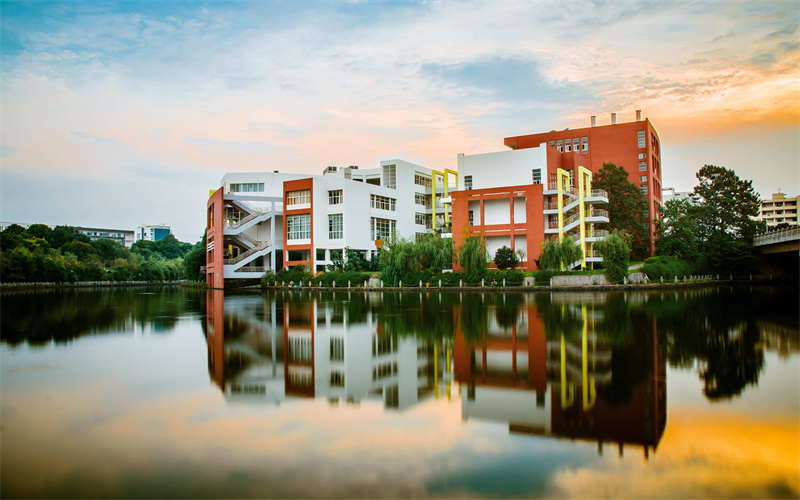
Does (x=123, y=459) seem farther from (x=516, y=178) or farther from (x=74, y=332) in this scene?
(x=516, y=178)

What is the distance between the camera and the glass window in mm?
55312

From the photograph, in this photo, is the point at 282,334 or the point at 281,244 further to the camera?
the point at 281,244

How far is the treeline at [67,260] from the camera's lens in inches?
2504

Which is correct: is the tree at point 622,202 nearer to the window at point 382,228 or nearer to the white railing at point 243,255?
the window at point 382,228

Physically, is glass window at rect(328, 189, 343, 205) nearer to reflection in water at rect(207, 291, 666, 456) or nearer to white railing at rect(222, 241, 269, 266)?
white railing at rect(222, 241, 269, 266)

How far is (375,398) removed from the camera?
8422mm

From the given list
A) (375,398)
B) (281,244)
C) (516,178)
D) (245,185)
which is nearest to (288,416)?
(375,398)

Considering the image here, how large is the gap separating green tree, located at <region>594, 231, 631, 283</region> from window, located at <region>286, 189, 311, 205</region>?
96.5 feet

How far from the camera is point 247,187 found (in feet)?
210

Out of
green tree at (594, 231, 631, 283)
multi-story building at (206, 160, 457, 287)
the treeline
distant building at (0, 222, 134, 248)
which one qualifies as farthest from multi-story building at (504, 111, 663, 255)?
distant building at (0, 222, 134, 248)

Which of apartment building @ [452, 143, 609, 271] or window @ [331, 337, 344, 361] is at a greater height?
apartment building @ [452, 143, 609, 271]

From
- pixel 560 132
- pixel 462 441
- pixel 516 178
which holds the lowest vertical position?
pixel 462 441

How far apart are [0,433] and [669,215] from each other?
49.9 metres

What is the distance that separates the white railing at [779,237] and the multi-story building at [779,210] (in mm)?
80058
